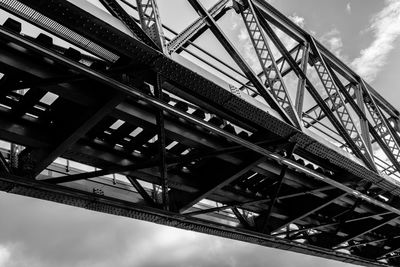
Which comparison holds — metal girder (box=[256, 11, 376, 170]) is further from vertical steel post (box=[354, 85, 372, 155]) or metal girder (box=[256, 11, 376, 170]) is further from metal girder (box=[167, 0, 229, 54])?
metal girder (box=[167, 0, 229, 54])

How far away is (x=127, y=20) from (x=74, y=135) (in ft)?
6.32

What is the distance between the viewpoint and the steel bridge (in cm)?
488

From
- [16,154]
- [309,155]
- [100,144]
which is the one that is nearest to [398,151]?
[309,155]

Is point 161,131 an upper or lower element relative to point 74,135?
upper

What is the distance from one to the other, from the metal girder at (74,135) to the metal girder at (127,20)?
846 millimetres

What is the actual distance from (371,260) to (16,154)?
12.7 metres

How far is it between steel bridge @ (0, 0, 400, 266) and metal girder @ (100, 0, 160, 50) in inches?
0.5

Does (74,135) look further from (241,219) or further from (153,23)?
(241,219)

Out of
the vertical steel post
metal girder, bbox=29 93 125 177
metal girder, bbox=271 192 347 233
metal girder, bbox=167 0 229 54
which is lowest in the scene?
metal girder, bbox=29 93 125 177

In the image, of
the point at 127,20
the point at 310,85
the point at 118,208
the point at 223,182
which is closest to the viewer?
the point at 127,20

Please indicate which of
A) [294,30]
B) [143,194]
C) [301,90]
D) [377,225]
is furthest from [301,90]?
[377,225]

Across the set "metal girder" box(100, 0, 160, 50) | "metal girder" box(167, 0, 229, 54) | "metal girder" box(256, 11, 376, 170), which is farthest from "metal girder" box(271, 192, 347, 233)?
"metal girder" box(100, 0, 160, 50)

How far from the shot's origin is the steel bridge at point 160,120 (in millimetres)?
4878

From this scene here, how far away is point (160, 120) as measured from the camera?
6102 mm
